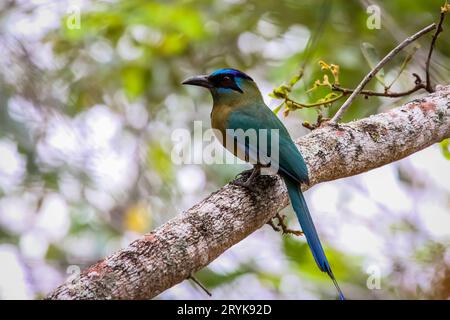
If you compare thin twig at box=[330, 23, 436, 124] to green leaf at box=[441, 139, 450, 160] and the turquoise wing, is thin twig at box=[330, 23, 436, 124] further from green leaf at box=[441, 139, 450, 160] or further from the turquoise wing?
green leaf at box=[441, 139, 450, 160]

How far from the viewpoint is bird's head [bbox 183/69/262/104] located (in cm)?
395

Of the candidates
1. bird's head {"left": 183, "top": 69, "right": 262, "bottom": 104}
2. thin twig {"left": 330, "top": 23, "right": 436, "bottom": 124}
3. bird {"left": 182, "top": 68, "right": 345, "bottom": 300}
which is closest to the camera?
bird {"left": 182, "top": 68, "right": 345, "bottom": 300}

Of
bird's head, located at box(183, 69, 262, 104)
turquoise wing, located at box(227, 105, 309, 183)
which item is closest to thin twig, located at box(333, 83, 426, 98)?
turquoise wing, located at box(227, 105, 309, 183)

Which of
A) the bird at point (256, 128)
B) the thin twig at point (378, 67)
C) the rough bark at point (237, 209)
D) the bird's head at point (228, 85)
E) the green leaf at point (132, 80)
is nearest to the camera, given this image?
the rough bark at point (237, 209)

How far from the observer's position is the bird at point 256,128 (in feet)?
10.1

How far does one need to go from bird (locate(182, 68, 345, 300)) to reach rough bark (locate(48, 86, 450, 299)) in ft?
0.30

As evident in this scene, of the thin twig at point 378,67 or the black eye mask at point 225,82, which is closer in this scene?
the thin twig at point 378,67

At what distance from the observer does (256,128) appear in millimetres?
3627

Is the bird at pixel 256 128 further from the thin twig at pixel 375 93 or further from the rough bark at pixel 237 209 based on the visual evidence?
the thin twig at pixel 375 93

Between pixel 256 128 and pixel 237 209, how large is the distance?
971mm

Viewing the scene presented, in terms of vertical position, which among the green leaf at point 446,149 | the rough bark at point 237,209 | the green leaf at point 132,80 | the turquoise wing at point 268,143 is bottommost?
the green leaf at point 132,80

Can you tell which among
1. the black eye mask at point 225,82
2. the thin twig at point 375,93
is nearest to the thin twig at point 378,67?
the thin twig at point 375,93

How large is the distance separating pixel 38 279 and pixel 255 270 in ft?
5.71
